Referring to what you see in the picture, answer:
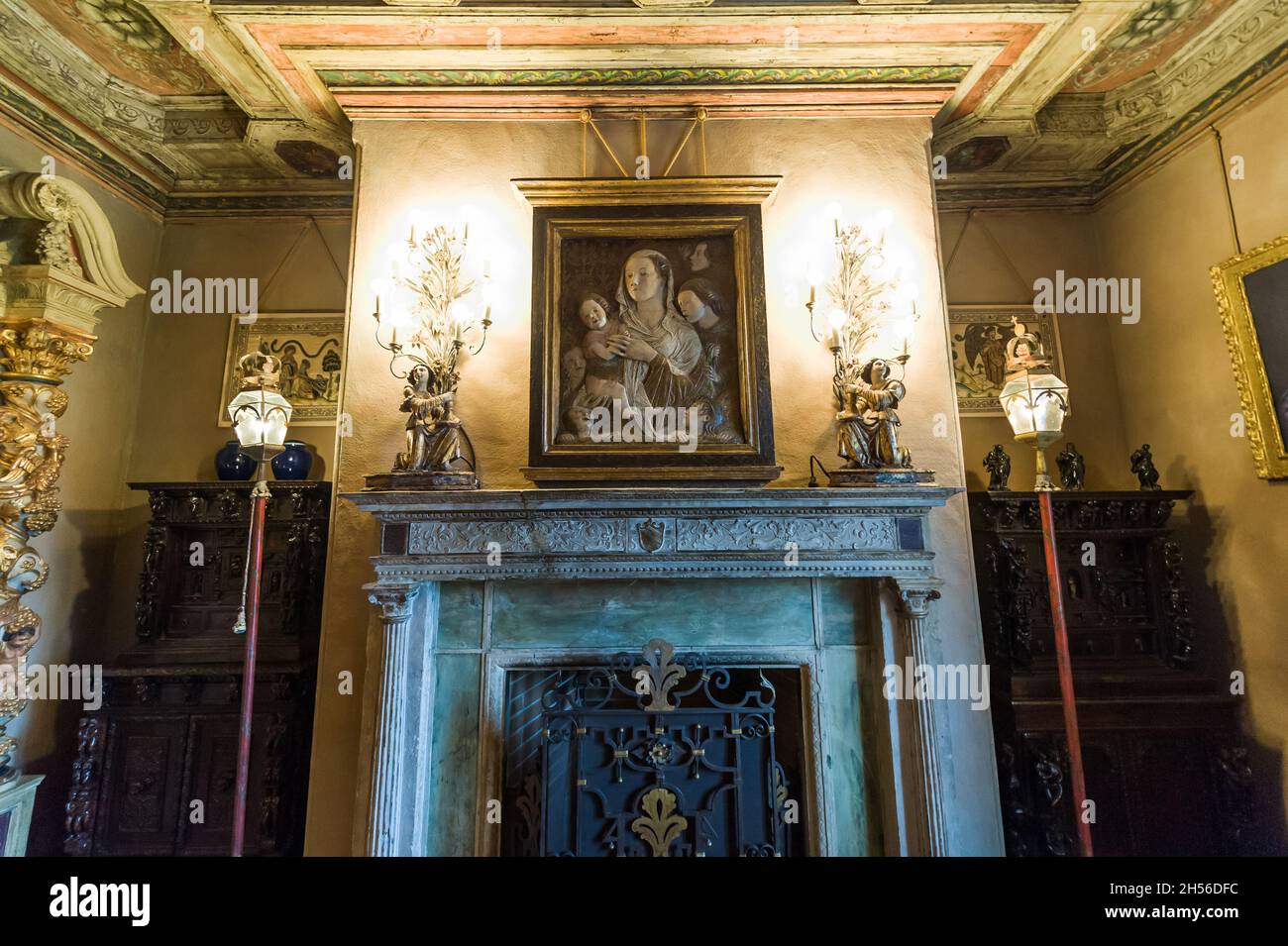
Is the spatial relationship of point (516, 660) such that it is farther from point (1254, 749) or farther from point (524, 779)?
point (1254, 749)

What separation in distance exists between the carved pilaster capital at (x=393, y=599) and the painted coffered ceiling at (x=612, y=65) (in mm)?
2785

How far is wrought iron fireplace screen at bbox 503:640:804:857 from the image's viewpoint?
8.56 ft

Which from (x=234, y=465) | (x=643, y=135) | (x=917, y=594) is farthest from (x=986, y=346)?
(x=234, y=465)

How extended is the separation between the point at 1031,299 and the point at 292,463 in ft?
18.3

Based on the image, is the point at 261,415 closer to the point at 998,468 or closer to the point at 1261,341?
the point at 998,468

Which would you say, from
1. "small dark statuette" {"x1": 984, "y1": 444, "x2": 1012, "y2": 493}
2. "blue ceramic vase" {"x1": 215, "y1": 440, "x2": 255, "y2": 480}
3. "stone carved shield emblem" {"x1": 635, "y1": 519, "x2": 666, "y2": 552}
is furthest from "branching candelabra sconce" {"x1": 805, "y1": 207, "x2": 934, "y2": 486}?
"blue ceramic vase" {"x1": 215, "y1": 440, "x2": 255, "y2": 480}

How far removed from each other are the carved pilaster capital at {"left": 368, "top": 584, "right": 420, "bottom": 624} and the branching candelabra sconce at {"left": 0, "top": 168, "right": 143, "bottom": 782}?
1753 millimetres

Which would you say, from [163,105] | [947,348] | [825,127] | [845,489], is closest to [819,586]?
[845,489]

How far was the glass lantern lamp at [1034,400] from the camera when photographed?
2.56 m

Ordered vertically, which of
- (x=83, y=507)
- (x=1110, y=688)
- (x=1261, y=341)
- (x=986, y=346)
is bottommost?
(x=1110, y=688)

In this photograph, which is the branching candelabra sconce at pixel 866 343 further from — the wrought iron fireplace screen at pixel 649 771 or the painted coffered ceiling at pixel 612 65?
the wrought iron fireplace screen at pixel 649 771

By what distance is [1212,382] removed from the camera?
355 cm

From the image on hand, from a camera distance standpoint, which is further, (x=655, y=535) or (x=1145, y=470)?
(x=1145, y=470)
